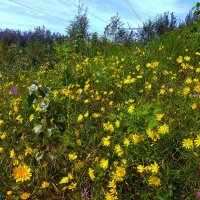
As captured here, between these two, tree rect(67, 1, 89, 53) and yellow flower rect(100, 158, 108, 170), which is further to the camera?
tree rect(67, 1, 89, 53)

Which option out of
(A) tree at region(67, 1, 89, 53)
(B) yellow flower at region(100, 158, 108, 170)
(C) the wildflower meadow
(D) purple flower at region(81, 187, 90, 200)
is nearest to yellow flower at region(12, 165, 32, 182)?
(C) the wildflower meadow

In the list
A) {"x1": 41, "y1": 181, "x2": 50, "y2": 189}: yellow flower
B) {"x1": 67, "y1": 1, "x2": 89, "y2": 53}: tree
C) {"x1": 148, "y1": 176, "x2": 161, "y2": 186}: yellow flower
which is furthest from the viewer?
{"x1": 67, "y1": 1, "x2": 89, "y2": 53}: tree

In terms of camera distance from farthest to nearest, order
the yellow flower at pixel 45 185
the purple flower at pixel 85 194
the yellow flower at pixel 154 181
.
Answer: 1. the yellow flower at pixel 45 185
2. the purple flower at pixel 85 194
3. the yellow flower at pixel 154 181

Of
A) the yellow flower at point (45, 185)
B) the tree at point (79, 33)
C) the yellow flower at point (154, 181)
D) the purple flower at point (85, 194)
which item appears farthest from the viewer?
the tree at point (79, 33)

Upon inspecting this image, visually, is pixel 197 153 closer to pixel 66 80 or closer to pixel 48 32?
pixel 66 80

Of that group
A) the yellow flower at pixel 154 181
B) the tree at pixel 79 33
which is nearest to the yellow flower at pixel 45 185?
the yellow flower at pixel 154 181

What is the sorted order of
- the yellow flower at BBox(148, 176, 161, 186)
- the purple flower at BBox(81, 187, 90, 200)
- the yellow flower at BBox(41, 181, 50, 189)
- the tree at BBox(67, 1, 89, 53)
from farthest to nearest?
the tree at BBox(67, 1, 89, 53), the yellow flower at BBox(41, 181, 50, 189), the purple flower at BBox(81, 187, 90, 200), the yellow flower at BBox(148, 176, 161, 186)

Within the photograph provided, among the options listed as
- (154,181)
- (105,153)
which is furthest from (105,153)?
(154,181)

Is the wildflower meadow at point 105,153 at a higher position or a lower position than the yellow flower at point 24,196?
higher

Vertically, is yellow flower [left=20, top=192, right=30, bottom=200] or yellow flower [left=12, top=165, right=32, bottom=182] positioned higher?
yellow flower [left=12, top=165, right=32, bottom=182]

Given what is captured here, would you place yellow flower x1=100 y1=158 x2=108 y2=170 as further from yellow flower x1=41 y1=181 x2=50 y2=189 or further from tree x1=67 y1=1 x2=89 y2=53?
tree x1=67 y1=1 x2=89 y2=53

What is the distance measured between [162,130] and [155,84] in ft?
5.48

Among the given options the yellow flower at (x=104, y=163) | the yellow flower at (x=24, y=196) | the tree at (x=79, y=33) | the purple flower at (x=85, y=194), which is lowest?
the yellow flower at (x=24, y=196)

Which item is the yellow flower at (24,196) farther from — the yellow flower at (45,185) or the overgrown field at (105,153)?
the yellow flower at (45,185)
